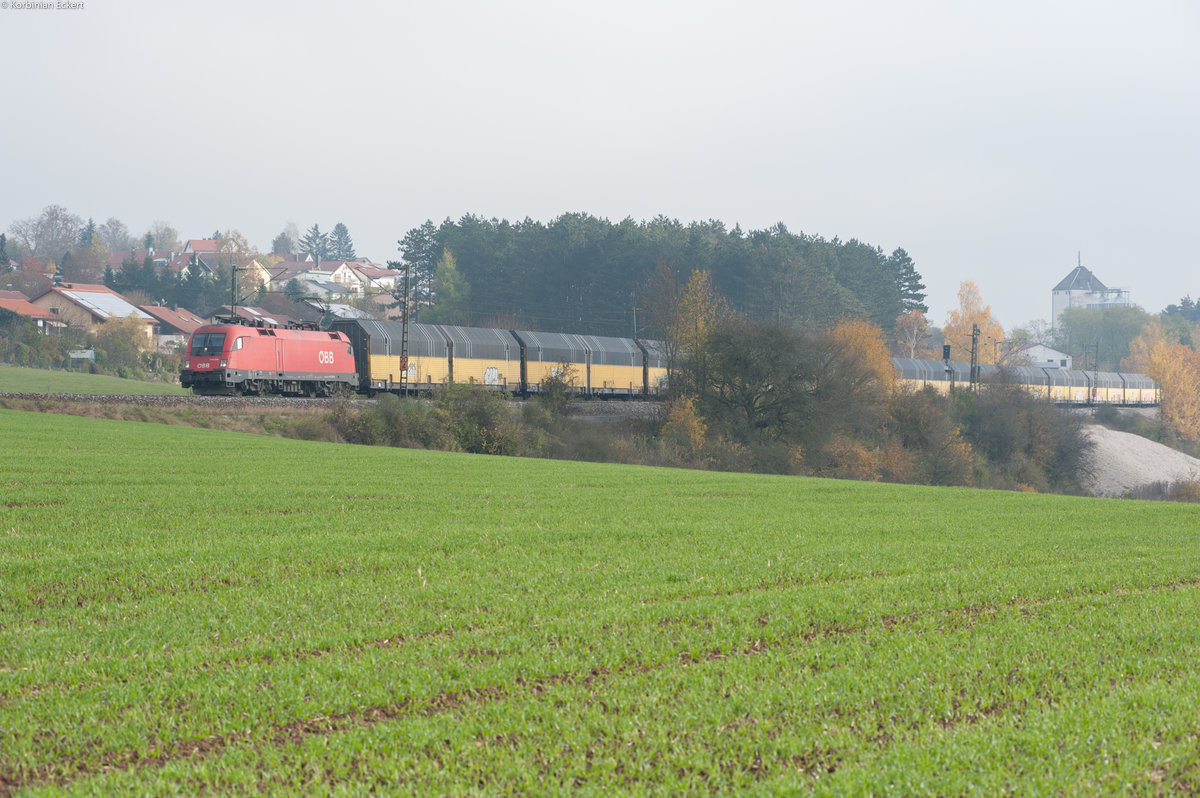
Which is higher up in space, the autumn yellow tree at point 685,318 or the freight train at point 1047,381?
the autumn yellow tree at point 685,318

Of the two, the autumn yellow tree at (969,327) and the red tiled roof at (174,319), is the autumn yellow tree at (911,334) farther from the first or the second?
the red tiled roof at (174,319)

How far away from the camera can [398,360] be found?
176 feet

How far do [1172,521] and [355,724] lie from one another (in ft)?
65.6

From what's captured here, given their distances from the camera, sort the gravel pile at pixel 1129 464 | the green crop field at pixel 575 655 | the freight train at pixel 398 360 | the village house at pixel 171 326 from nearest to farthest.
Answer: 1. the green crop field at pixel 575 655
2. the freight train at pixel 398 360
3. the gravel pile at pixel 1129 464
4. the village house at pixel 171 326

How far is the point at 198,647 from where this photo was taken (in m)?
8.14

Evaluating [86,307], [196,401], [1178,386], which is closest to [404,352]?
[196,401]

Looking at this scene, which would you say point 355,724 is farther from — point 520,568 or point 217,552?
point 217,552

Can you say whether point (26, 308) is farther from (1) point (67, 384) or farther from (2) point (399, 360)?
(2) point (399, 360)

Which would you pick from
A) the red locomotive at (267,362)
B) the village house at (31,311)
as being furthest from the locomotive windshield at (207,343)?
the village house at (31,311)

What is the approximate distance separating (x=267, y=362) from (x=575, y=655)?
138 feet

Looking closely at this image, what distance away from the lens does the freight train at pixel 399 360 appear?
45.5 m

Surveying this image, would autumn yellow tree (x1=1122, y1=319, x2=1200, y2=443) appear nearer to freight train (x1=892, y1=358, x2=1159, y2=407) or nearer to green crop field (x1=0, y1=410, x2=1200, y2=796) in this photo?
freight train (x1=892, y1=358, x2=1159, y2=407)

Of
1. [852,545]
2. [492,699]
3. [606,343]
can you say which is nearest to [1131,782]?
[492,699]

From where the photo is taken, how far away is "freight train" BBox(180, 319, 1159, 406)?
4550cm
